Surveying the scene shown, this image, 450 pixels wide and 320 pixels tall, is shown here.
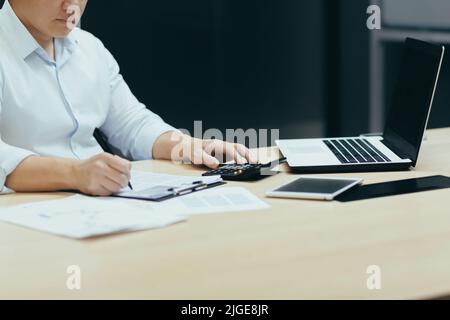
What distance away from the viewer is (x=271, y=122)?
369 centimetres

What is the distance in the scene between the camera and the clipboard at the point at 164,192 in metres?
1.41

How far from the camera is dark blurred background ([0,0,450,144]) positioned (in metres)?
3.28

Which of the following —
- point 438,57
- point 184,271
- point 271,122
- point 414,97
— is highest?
point 438,57

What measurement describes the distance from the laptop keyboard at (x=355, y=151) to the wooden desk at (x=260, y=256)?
0.32 meters

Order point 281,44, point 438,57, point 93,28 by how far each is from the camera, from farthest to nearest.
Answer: point 281,44, point 93,28, point 438,57

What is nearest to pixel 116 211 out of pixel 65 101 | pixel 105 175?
pixel 105 175

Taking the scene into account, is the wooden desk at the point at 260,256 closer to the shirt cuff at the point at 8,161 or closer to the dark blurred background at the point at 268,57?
the shirt cuff at the point at 8,161

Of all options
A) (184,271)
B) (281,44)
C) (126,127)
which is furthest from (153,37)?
(184,271)

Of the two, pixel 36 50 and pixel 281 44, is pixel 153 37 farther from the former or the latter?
pixel 36 50

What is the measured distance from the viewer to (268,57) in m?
3.63

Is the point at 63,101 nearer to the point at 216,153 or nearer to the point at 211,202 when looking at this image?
the point at 216,153

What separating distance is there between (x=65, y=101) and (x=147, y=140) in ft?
0.82
